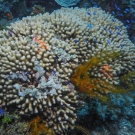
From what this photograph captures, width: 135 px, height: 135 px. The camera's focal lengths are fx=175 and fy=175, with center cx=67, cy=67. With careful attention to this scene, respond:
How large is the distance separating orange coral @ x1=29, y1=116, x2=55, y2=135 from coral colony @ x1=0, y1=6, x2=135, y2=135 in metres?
0.03

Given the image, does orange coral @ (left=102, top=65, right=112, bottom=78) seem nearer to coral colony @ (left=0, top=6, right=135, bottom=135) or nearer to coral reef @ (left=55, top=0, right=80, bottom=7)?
coral colony @ (left=0, top=6, right=135, bottom=135)

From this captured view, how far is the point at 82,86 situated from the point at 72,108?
1.64 feet

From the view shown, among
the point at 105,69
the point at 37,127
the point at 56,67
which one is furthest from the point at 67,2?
the point at 37,127

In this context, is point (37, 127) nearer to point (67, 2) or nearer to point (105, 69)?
point (105, 69)

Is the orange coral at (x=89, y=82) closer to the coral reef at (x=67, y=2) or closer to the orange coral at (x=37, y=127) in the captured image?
the orange coral at (x=37, y=127)

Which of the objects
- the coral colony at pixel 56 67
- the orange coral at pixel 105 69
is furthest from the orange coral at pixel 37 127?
the orange coral at pixel 105 69

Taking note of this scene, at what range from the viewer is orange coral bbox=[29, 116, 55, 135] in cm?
313

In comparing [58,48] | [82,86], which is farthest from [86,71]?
[58,48]

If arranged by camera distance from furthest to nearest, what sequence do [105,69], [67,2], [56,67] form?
[67,2] → [105,69] → [56,67]

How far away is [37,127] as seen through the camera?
126 inches

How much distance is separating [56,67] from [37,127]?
1.19m

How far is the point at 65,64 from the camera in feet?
11.6

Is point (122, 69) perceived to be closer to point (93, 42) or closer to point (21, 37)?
point (93, 42)

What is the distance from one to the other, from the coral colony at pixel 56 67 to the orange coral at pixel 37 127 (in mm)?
35
